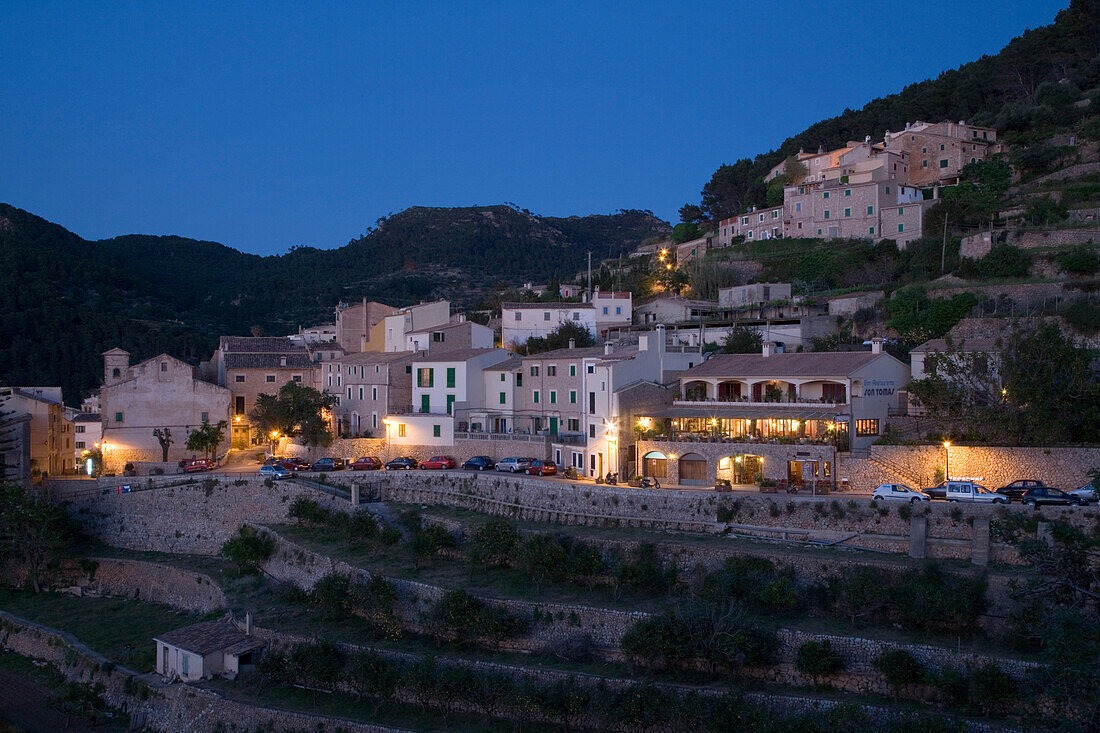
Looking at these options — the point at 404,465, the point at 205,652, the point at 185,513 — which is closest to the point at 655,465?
the point at 404,465

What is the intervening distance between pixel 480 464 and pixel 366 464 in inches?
244

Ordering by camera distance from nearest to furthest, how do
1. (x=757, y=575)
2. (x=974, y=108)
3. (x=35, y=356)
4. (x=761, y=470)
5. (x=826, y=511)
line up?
(x=757, y=575)
(x=826, y=511)
(x=761, y=470)
(x=35, y=356)
(x=974, y=108)

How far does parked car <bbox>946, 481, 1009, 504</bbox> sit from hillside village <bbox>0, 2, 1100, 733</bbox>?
0.71 feet

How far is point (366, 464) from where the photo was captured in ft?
136

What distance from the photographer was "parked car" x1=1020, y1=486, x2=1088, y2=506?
25219mm

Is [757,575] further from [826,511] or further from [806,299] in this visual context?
[806,299]

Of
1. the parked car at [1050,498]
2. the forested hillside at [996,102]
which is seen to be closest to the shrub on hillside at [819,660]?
the parked car at [1050,498]

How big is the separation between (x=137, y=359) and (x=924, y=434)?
60.1 metres

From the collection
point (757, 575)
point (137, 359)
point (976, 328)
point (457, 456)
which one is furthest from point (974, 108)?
point (137, 359)

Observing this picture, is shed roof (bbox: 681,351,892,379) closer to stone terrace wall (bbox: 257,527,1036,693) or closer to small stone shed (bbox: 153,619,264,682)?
stone terrace wall (bbox: 257,527,1036,693)

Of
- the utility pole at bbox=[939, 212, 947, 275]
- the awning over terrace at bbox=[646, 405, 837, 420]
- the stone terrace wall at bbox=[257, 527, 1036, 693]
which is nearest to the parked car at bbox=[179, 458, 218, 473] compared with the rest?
the stone terrace wall at bbox=[257, 527, 1036, 693]

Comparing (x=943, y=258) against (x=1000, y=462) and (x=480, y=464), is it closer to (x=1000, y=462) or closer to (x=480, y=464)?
(x=1000, y=462)

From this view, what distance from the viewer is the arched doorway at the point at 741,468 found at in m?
31.8

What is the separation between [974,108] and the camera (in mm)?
72062
